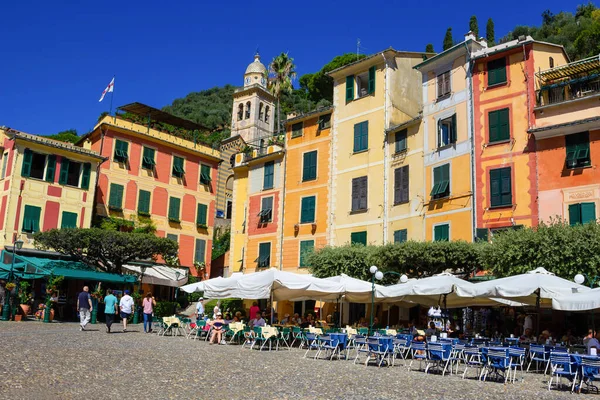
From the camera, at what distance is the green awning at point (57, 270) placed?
26.3 m

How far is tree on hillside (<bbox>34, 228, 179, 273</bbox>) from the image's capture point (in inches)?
1112

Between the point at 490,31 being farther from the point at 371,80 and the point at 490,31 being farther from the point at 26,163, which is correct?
the point at 26,163

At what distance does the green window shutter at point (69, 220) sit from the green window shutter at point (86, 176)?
180 centimetres

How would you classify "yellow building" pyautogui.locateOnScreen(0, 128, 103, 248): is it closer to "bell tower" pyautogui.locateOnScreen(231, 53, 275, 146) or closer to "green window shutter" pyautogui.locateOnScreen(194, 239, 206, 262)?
"green window shutter" pyautogui.locateOnScreen(194, 239, 206, 262)

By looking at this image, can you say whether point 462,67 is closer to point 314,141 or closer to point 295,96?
point 314,141

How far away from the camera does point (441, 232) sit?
82.1 feet

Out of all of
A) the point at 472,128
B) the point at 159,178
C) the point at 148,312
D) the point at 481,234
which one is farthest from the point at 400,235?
the point at 159,178

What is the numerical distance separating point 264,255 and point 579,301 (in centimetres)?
2212

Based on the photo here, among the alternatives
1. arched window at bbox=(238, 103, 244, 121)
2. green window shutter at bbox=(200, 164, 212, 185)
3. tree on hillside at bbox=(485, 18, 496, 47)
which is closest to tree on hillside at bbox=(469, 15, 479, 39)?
tree on hillside at bbox=(485, 18, 496, 47)

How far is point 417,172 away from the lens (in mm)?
26875

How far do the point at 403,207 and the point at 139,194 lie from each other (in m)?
18.5

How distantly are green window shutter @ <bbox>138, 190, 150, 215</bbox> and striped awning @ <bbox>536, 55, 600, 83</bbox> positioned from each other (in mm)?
24894

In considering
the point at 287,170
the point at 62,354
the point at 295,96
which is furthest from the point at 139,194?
the point at 295,96

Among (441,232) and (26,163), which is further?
(26,163)
